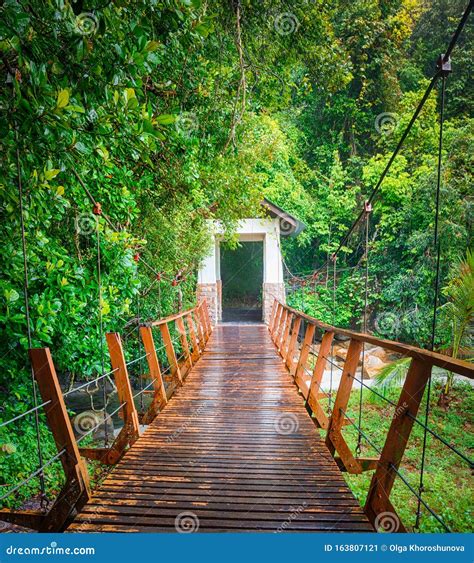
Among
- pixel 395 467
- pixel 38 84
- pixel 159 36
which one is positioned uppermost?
pixel 159 36

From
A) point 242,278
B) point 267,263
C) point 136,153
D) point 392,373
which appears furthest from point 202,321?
point 242,278

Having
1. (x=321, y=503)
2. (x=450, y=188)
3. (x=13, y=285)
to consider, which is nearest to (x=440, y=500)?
(x=321, y=503)

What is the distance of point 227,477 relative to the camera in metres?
1.93

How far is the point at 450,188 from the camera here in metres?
9.01

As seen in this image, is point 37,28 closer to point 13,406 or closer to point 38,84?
point 38,84

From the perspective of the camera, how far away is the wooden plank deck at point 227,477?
60.9 inches

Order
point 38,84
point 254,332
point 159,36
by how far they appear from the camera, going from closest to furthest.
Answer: point 38,84
point 159,36
point 254,332

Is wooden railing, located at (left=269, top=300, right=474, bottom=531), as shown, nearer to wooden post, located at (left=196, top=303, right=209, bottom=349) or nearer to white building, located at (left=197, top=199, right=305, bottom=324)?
wooden post, located at (left=196, top=303, right=209, bottom=349)

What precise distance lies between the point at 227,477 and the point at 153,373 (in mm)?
1240

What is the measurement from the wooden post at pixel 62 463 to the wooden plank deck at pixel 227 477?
0.10 metres

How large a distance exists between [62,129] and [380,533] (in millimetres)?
2243

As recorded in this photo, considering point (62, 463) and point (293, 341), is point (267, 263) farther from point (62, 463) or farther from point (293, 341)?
point (62, 463)

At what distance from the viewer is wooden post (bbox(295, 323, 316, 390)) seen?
10.9ft

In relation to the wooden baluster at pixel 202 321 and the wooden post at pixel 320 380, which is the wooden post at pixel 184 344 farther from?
the wooden baluster at pixel 202 321
